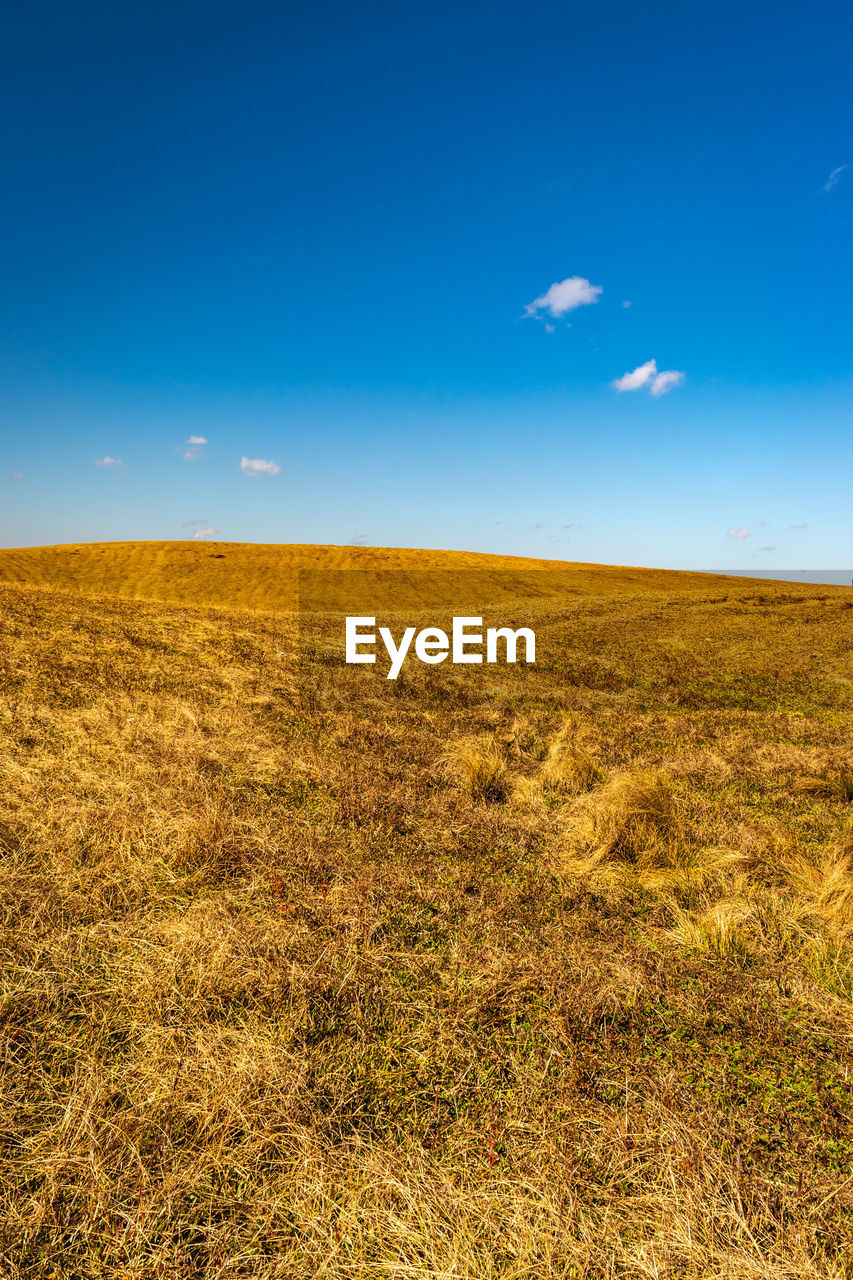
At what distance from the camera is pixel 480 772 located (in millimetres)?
6961

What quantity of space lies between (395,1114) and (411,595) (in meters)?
44.0

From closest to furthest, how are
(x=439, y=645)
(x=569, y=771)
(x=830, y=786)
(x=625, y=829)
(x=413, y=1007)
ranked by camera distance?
(x=413, y=1007)
(x=625, y=829)
(x=830, y=786)
(x=569, y=771)
(x=439, y=645)

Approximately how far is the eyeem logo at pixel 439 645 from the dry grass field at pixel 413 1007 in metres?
7.03

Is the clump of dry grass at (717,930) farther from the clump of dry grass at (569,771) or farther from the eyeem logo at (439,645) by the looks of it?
the eyeem logo at (439,645)

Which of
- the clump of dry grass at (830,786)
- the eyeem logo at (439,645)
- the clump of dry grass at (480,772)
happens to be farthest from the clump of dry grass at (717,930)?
the eyeem logo at (439,645)

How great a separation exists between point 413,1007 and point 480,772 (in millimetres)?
3758

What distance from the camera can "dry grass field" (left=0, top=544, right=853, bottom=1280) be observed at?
225cm

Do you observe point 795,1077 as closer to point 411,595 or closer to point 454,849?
point 454,849

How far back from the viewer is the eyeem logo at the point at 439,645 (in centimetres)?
1512

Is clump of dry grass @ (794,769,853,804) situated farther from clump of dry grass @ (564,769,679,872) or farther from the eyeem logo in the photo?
the eyeem logo

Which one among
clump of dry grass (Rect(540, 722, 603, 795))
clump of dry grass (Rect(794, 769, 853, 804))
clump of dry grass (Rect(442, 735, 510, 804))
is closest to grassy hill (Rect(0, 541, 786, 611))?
clump of dry grass (Rect(442, 735, 510, 804))

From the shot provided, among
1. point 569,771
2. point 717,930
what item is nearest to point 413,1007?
point 717,930

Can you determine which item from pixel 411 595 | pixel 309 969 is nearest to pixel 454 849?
pixel 309 969

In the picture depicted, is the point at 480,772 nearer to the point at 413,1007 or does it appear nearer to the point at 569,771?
the point at 569,771
